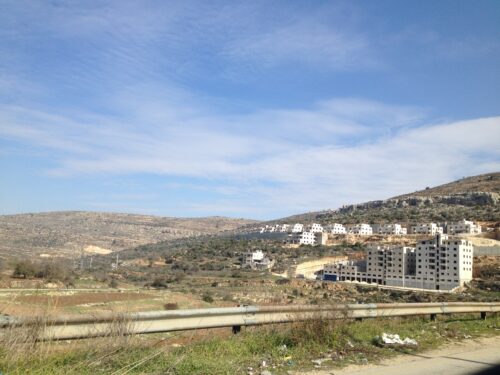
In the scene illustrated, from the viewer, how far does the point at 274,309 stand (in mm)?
8891

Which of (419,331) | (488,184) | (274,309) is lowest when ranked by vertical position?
(419,331)

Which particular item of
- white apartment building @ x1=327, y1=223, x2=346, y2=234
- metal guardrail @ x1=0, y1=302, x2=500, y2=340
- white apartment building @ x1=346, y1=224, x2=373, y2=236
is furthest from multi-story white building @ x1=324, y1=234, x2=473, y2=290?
metal guardrail @ x1=0, y1=302, x2=500, y2=340

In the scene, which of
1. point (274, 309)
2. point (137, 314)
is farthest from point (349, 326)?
point (137, 314)

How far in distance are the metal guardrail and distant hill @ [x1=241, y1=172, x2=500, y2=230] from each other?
10803 centimetres

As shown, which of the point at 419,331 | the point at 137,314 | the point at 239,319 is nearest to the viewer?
the point at 137,314

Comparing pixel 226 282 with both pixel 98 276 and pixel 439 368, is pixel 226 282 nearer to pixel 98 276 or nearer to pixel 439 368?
pixel 98 276

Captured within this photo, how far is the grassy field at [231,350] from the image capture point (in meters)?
5.13

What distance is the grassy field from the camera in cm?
513

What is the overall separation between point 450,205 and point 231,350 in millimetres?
138692

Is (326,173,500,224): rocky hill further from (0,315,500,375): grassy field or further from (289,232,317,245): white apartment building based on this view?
(0,315,500,375): grassy field

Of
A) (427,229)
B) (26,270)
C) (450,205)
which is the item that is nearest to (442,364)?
(26,270)

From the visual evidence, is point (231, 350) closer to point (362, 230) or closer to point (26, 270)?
point (26, 270)

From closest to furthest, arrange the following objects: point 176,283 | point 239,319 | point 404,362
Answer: point 404,362, point 239,319, point 176,283

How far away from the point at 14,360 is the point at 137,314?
7.07 feet
